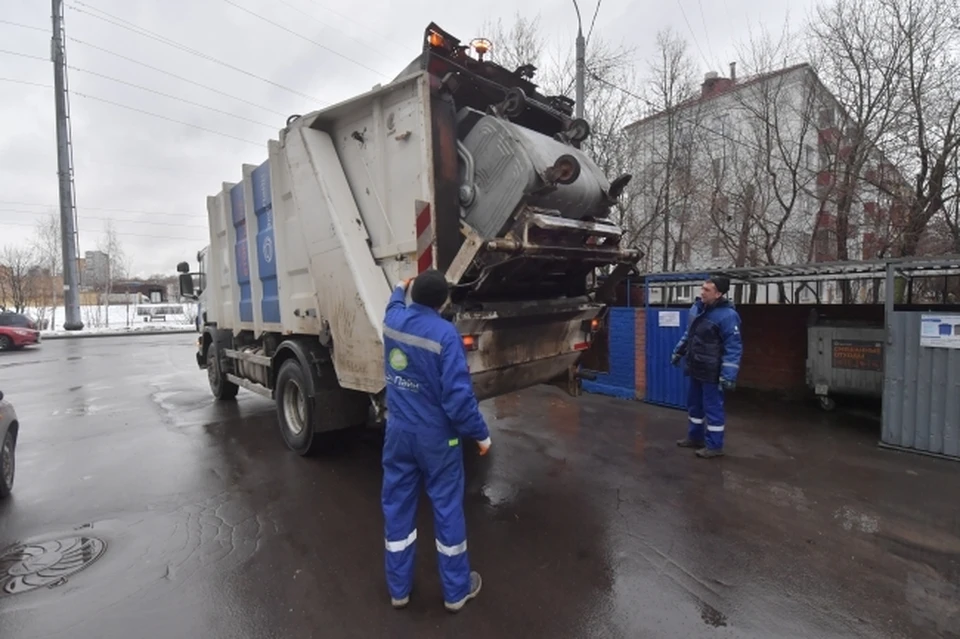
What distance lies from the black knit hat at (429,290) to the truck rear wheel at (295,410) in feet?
8.35

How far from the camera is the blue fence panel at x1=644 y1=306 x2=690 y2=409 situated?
705cm

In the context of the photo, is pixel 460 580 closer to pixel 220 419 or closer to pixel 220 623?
pixel 220 623

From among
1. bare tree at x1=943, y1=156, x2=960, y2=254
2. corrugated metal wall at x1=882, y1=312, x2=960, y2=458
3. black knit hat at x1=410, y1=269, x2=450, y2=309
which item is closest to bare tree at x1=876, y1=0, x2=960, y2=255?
bare tree at x1=943, y1=156, x2=960, y2=254

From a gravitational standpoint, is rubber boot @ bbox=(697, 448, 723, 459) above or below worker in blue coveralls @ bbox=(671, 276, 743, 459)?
below

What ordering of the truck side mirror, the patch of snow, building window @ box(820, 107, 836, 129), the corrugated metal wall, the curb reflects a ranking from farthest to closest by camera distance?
the patch of snow
the curb
building window @ box(820, 107, 836, 129)
the truck side mirror
the corrugated metal wall

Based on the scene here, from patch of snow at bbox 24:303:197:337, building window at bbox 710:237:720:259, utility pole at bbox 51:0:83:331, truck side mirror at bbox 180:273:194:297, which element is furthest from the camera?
patch of snow at bbox 24:303:197:337

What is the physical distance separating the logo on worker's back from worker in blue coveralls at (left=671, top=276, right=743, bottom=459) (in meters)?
3.46

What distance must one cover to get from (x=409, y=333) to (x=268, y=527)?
2.14m

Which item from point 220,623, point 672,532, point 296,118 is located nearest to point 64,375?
point 296,118

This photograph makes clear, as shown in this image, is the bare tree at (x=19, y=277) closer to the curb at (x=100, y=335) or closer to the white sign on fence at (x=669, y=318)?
the curb at (x=100, y=335)

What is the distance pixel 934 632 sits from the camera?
2467 mm

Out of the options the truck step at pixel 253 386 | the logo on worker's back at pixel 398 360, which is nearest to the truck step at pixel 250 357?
the truck step at pixel 253 386

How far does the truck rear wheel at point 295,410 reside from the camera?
4852 millimetres

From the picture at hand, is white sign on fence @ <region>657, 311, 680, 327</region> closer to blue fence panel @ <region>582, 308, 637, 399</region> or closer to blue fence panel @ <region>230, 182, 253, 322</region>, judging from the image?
blue fence panel @ <region>582, 308, 637, 399</region>
